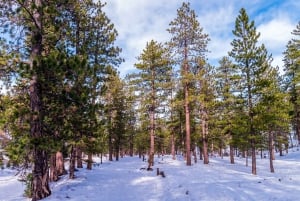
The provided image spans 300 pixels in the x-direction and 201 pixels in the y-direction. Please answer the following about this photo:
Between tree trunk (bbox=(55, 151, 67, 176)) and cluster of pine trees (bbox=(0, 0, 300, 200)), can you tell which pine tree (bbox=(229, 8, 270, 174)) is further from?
tree trunk (bbox=(55, 151, 67, 176))

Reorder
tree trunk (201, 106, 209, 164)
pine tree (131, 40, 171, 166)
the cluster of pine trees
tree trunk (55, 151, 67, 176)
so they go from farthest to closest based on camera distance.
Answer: tree trunk (201, 106, 209, 164) < pine tree (131, 40, 171, 166) < tree trunk (55, 151, 67, 176) < the cluster of pine trees

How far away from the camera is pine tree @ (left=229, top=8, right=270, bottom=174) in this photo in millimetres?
23859

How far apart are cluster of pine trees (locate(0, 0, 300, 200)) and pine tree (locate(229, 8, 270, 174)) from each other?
→ 87 mm

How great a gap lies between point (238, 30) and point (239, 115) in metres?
7.98

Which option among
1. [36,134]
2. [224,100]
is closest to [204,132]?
[224,100]

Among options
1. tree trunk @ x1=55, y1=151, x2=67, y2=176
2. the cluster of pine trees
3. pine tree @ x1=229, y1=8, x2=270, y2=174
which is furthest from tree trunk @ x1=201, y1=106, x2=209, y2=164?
tree trunk @ x1=55, y1=151, x2=67, y2=176

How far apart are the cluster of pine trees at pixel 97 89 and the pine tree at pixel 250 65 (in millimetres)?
87

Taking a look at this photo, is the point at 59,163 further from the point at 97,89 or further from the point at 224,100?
the point at 224,100

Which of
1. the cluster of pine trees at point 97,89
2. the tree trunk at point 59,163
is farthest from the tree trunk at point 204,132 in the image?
the tree trunk at point 59,163

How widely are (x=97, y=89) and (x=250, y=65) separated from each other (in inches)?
554

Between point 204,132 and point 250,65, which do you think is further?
point 204,132

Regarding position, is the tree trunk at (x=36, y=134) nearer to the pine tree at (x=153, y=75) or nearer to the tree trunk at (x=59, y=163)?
the tree trunk at (x=59, y=163)

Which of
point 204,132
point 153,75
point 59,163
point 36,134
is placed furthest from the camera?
point 204,132

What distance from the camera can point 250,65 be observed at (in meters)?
24.2
